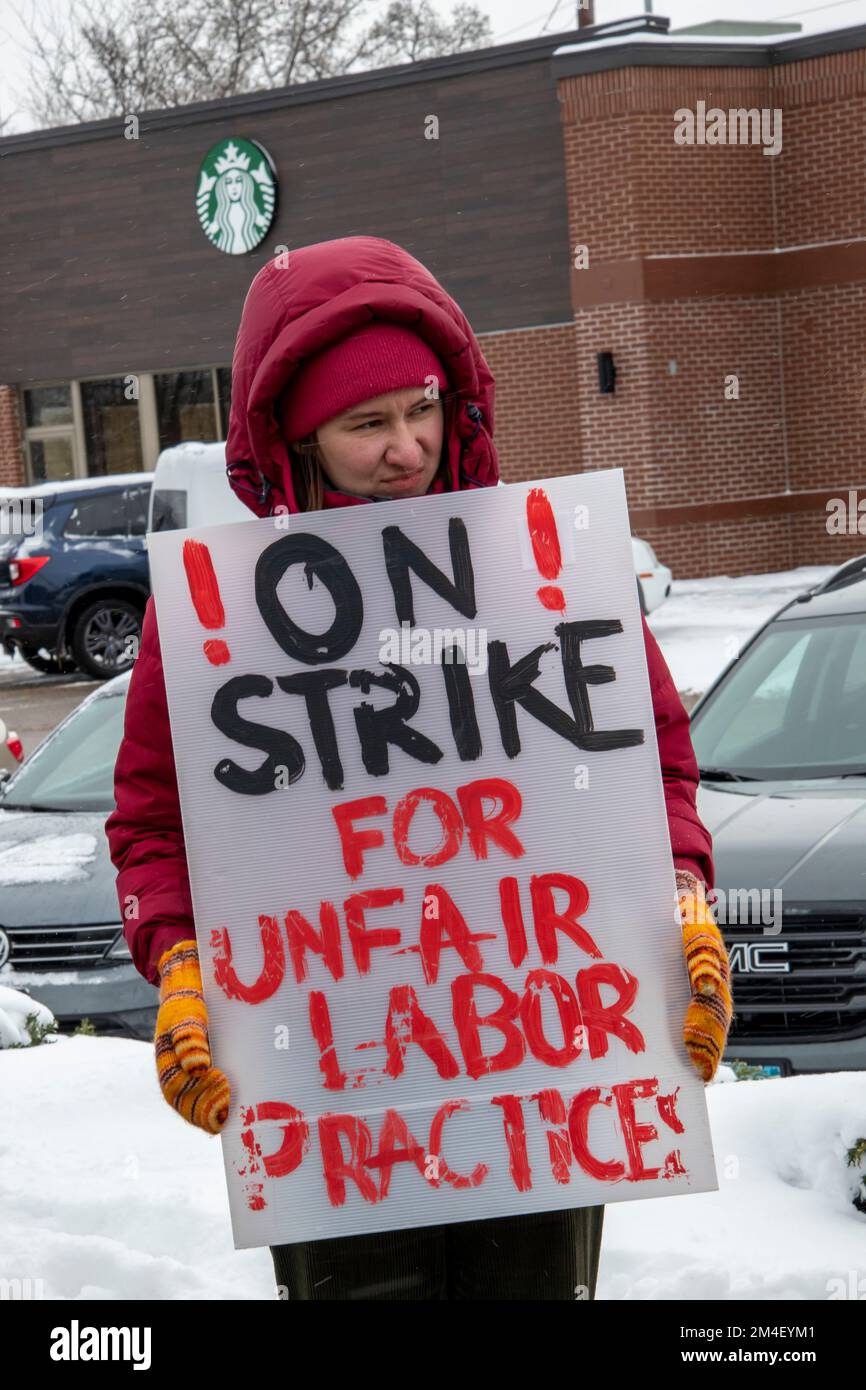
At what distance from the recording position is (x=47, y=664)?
1723cm

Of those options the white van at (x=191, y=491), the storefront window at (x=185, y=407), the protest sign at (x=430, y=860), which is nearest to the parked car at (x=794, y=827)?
the protest sign at (x=430, y=860)

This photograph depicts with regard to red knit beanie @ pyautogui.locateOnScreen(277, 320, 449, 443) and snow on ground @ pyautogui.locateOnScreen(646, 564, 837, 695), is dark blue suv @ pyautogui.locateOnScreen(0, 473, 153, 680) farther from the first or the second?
red knit beanie @ pyautogui.locateOnScreen(277, 320, 449, 443)

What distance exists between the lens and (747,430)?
20.7 metres

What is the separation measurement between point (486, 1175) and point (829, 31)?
19.8m

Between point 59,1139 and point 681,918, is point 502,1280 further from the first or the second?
point 59,1139

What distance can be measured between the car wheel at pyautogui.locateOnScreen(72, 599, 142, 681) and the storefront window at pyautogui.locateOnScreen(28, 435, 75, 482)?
9497 mm

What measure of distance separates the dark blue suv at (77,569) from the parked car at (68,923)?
901 cm

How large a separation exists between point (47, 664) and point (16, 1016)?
1247 cm

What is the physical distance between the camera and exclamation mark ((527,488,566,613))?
2256 mm

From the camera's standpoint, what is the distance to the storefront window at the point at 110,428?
2439cm

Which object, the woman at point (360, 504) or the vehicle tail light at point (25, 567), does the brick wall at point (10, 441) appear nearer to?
the vehicle tail light at point (25, 567)

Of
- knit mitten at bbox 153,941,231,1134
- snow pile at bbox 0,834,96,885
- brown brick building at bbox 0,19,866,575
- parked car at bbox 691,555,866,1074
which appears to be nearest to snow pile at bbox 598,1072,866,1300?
parked car at bbox 691,555,866,1074

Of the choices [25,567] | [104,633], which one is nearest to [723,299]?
[104,633]

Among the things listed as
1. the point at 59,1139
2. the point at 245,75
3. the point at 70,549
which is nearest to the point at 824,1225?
the point at 59,1139
